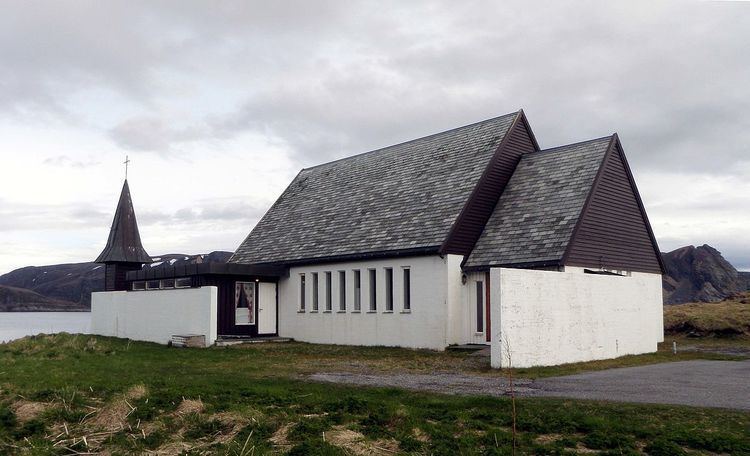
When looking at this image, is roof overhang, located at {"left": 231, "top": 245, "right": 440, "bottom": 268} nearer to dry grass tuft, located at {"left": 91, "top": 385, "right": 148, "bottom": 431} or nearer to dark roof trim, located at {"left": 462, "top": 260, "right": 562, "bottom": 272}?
dark roof trim, located at {"left": 462, "top": 260, "right": 562, "bottom": 272}

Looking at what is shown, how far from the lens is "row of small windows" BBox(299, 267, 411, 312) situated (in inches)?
1085

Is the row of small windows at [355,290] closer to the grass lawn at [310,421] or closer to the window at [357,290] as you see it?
the window at [357,290]

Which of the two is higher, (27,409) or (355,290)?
(355,290)

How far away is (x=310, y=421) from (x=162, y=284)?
2586 cm

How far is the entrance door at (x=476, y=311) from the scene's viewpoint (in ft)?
85.1

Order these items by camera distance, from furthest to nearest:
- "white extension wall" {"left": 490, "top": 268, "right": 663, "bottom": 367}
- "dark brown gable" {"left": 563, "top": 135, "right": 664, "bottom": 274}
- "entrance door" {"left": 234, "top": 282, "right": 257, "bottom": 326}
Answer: "entrance door" {"left": 234, "top": 282, "right": 257, "bottom": 326}
"dark brown gable" {"left": 563, "top": 135, "right": 664, "bottom": 274}
"white extension wall" {"left": 490, "top": 268, "right": 663, "bottom": 367}

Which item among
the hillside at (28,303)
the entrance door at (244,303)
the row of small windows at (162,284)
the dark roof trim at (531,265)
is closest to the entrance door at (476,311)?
the dark roof trim at (531,265)

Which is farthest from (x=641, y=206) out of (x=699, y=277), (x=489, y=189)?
(x=699, y=277)

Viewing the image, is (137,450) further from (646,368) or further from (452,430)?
(646,368)

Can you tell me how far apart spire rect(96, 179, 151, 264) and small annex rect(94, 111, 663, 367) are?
14.4ft

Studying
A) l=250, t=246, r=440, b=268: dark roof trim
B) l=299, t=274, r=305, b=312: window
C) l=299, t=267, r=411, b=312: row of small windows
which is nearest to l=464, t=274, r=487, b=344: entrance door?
l=250, t=246, r=440, b=268: dark roof trim

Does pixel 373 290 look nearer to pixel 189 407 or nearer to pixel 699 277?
pixel 189 407

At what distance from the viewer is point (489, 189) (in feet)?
92.6

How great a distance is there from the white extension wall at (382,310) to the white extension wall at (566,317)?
540 centimetres
